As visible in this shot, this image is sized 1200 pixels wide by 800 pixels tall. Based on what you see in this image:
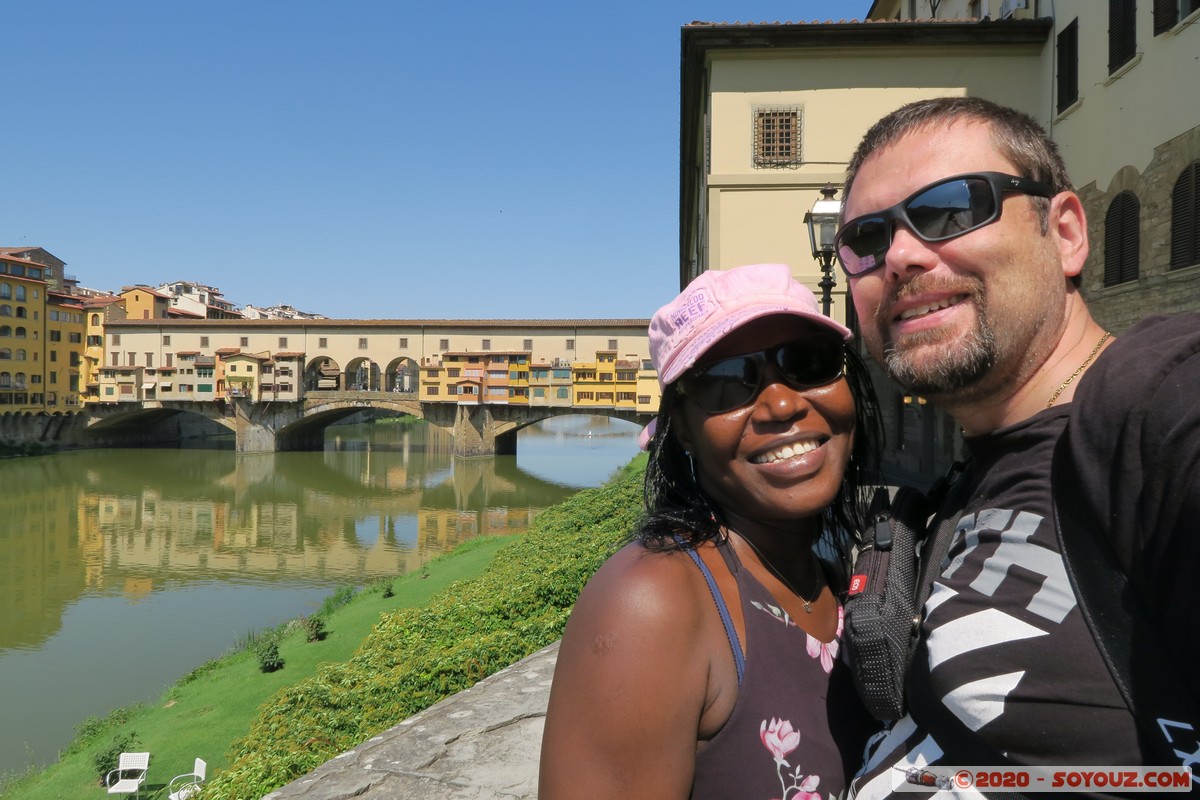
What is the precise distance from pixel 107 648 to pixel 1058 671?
47.3 feet

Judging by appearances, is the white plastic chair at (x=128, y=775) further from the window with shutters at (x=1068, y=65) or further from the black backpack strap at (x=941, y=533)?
the window with shutters at (x=1068, y=65)

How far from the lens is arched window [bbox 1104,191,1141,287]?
9938mm

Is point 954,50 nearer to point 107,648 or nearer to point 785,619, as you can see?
point 785,619

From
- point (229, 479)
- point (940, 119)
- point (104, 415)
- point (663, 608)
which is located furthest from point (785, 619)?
point (104, 415)

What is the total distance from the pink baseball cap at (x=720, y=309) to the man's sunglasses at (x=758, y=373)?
34mm

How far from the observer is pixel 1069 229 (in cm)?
125

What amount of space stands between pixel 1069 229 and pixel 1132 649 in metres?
0.67

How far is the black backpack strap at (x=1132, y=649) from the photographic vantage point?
2.69 ft

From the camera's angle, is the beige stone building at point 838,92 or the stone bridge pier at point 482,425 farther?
the stone bridge pier at point 482,425

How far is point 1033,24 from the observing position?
1330cm

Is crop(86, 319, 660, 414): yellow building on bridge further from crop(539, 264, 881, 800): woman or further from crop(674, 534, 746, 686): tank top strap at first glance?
crop(674, 534, 746, 686): tank top strap

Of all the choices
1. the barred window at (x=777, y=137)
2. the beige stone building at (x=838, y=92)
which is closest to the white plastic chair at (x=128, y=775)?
the beige stone building at (x=838, y=92)

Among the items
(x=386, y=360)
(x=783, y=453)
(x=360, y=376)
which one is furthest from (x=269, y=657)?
(x=360, y=376)

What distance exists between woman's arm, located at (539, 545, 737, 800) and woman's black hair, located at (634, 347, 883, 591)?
13cm
